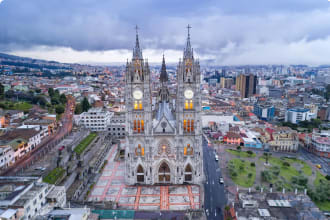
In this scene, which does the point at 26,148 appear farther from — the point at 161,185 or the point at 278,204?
the point at 278,204

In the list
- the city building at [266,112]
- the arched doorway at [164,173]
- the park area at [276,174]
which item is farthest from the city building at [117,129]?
the city building at [266,112]

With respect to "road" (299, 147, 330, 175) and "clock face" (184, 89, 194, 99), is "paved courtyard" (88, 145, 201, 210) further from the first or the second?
"road" (299, 147, 330, 175)

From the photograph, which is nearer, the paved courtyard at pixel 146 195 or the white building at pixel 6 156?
the paved courtyard at pixel 146 195

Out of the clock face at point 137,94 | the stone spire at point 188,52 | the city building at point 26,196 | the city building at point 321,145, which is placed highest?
the stone spire at point 188,52

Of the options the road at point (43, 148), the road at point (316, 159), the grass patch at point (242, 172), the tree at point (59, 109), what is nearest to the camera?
the grass patch at point (242, 172)

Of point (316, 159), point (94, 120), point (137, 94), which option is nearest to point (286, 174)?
point (316, 159)

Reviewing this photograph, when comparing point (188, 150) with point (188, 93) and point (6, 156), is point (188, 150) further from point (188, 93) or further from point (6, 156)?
point (6, 156)

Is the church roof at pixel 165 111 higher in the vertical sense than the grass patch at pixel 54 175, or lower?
higher

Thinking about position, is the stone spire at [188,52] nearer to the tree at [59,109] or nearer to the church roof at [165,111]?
the church roof at [165,111]

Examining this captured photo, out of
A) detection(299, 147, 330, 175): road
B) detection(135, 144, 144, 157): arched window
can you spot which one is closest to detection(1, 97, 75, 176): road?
detection(135, 144, 144, 157): arched window
